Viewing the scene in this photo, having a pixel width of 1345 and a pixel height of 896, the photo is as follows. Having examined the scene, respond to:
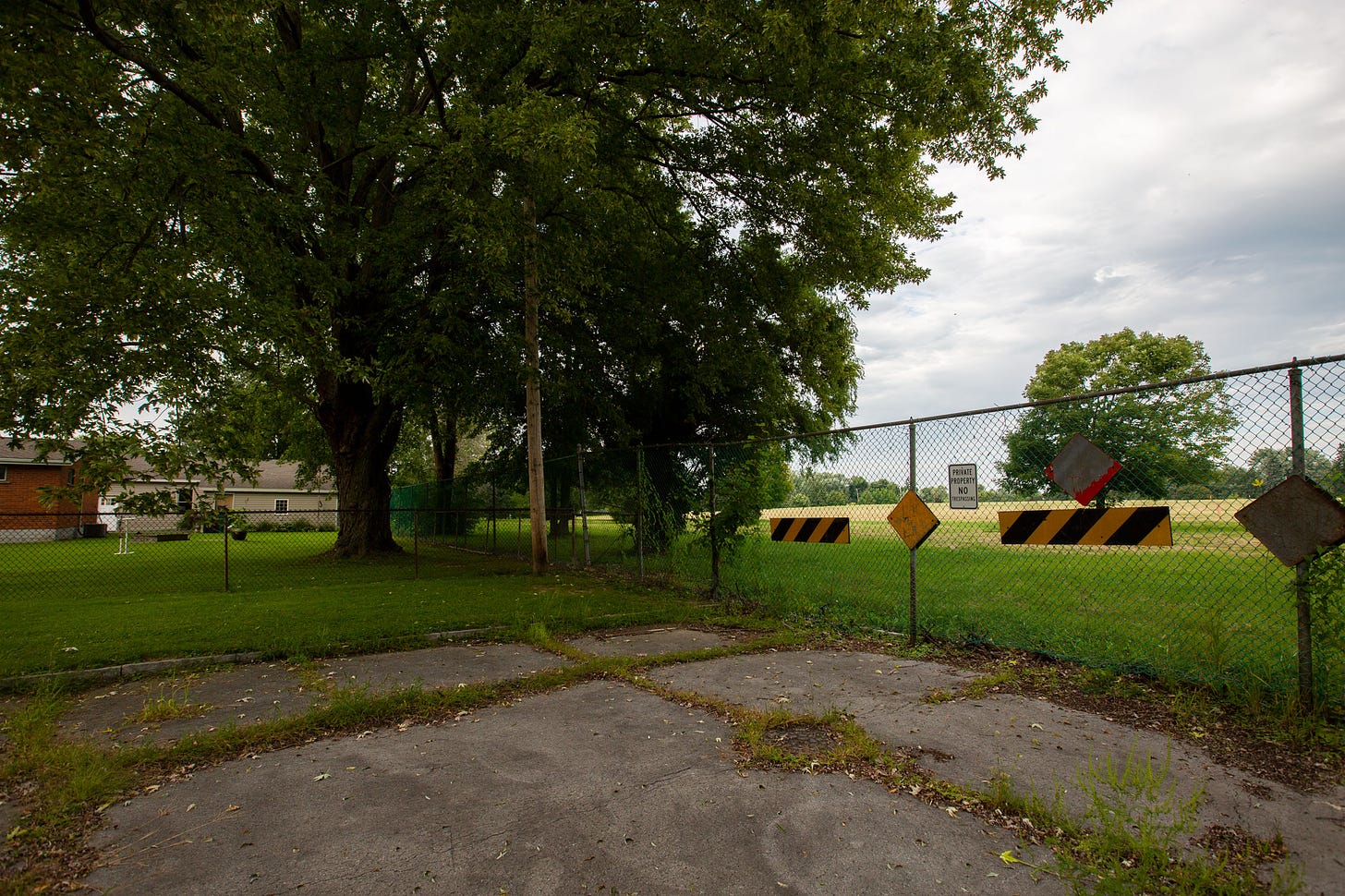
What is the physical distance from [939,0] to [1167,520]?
28.6 ft

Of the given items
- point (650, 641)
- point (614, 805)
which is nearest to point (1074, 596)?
point (650, 641)

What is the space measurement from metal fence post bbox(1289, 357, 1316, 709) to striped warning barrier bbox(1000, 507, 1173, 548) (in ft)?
2.61

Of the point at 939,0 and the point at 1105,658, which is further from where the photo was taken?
the point at 939,0

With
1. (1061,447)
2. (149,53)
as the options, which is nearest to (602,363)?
(149,53)

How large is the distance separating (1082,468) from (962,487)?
41.4 inches

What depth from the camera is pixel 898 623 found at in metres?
6.97

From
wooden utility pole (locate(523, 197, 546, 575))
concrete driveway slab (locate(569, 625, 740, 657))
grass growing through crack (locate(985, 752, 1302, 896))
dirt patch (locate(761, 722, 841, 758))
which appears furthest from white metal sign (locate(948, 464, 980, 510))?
wooden utility pole (locate(523, 197, 546, 575))

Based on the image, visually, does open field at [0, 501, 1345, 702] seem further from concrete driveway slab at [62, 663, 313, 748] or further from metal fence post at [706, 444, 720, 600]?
concrete driveway slab at [62, 663, 313, 748]

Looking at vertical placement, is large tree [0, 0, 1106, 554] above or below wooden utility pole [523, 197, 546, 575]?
above

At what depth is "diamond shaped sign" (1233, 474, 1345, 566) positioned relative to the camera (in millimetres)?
4008

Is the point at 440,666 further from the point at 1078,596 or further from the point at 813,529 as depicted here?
the point at 1078,596

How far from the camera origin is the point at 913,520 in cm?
→ 668

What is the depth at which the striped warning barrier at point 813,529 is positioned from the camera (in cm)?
760

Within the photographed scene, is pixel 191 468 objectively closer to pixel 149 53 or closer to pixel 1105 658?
pixel 149 53
